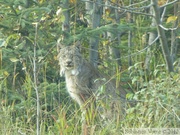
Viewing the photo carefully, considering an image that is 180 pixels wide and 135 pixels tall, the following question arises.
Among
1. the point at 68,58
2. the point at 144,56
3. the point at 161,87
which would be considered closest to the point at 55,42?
the point at 68,58

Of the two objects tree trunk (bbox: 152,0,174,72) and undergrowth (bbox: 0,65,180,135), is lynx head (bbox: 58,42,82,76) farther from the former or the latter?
tree trunk (bbox: 152,0,174,72)

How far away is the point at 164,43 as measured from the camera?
6.96 metres

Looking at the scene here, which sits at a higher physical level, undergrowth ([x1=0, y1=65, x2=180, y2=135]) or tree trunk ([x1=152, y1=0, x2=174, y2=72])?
tree trunk ([x1=152, y1=0, x2=174, y2=72])

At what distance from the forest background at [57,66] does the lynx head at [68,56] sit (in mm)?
134

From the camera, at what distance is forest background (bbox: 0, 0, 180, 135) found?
6.11 meters

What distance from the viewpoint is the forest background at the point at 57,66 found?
6105 mm

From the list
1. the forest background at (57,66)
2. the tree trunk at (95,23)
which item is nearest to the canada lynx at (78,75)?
the forest background at (57,66)

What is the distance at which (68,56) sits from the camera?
789 centimetres

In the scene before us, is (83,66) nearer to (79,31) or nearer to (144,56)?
(79,31)

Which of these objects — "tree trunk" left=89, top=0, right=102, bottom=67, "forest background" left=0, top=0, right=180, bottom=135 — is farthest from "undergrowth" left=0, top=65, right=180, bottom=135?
"tree trunk" left=89, top=0, right=102, bottom=67

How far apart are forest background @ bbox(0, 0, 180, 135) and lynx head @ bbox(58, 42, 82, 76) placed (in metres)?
0.13

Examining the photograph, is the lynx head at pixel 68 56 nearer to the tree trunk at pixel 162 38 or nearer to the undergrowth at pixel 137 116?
the undergrowth at pixel 137 116

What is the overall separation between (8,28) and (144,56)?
238 centimetres

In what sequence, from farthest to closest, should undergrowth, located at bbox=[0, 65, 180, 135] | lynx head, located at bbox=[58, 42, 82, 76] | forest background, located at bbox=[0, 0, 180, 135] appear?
1. lynx head, located at bbox=[58, 42, 82, 76]
2. forest background, located at bbox=[0, 0, 180, 135]
3. undergrowth, located at bbox=[0, 65, 180, 135]
